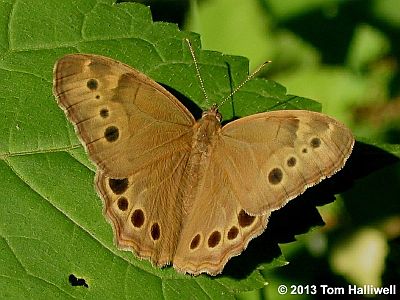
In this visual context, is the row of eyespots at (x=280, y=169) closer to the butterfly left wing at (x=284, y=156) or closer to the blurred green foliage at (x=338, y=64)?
the butterfly left wing at (x=284, y=156)

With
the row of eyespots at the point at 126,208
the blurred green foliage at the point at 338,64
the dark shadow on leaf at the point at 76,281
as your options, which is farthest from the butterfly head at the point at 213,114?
the blurred green foliage at the point at 338,64

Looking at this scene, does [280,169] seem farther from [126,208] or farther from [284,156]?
[126,208]

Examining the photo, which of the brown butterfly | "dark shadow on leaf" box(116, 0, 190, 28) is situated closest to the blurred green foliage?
"dark shadow on leaf" box(116, 0, 190, 28)

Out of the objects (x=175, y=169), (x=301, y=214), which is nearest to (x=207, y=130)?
(x=175, y=169)

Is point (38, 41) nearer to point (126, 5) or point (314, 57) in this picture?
point (126, 5)

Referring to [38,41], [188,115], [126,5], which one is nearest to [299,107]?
[188,115]
